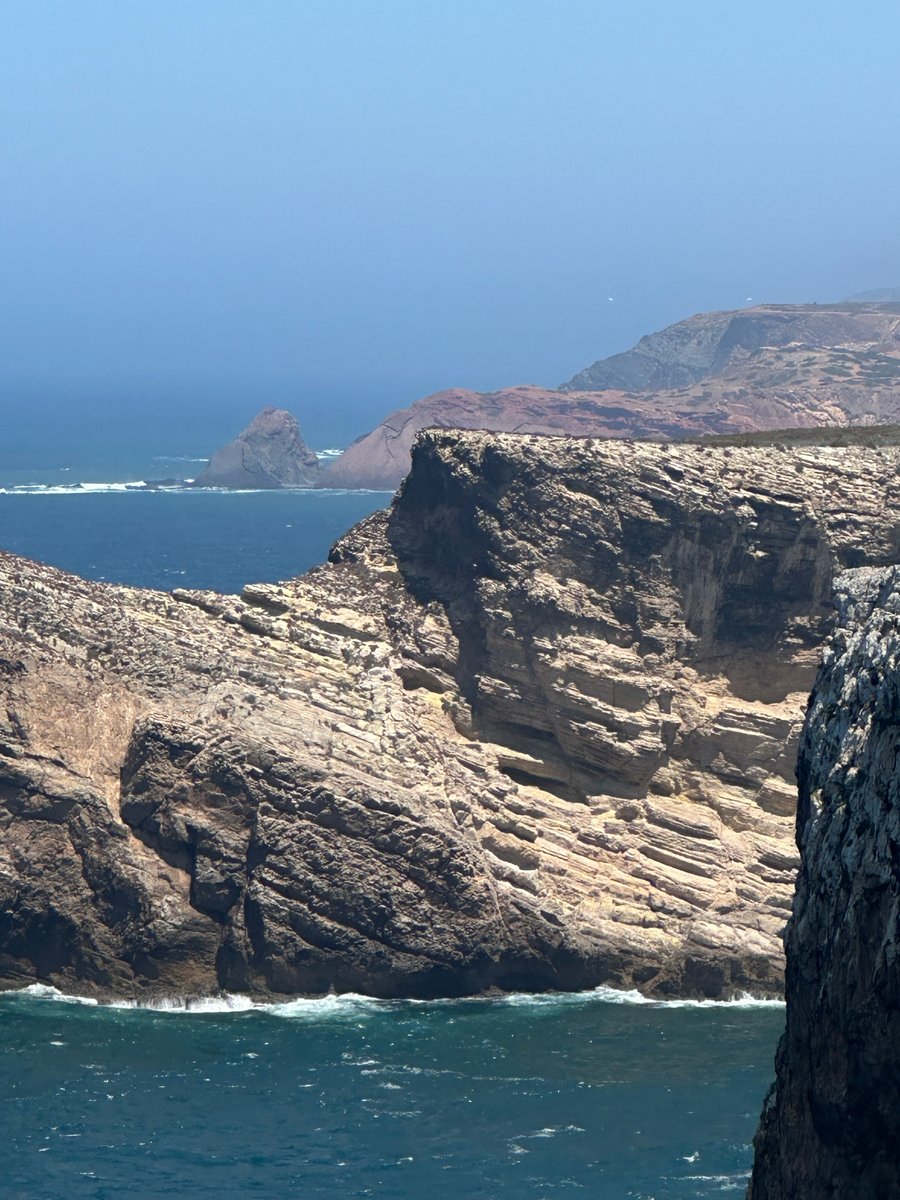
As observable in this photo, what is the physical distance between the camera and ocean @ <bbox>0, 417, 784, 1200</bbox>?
48500 mm

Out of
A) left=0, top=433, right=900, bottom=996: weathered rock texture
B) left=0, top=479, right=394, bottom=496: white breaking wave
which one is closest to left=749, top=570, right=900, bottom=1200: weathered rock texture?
left=0, top=433, right=900, bottom=996: weathered rock texture

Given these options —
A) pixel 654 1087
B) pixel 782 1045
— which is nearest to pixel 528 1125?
pixel 654 1087

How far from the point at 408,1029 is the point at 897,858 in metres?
29.5

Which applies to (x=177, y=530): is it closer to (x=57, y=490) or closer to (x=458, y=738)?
(x=57, y=490)

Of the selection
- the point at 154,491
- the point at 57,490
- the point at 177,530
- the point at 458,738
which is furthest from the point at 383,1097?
the point at 154,491

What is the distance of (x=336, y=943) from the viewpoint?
61.3m

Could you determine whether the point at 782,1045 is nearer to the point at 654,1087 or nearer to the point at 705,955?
the point at 654,1087

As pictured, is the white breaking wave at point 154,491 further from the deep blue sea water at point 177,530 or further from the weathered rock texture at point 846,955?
the weathered rock texture at point 846,955

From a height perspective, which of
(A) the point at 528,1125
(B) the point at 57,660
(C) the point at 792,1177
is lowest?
(A) the point at 528,1125

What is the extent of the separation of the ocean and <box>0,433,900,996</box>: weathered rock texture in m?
1.89

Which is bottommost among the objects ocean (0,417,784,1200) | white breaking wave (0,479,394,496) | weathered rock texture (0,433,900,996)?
ocean (0,417,784,1200)

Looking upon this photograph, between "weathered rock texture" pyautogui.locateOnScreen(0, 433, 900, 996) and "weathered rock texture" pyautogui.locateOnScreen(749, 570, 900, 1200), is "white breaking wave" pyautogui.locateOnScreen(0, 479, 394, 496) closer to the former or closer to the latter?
"weathered rock texture" pyautogui.locateOnScreen(0, 433, 900, 996)

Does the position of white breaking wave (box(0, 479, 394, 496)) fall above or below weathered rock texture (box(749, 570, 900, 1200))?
above

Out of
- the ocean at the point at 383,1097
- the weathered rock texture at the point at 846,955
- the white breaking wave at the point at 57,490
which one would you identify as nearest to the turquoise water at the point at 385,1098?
the ocean at the point at 383,1097
